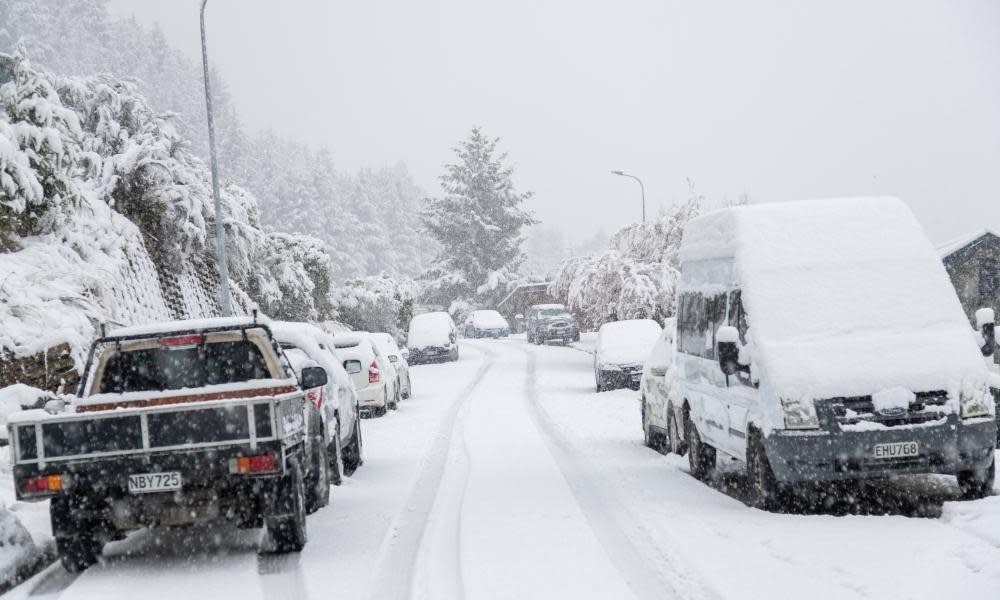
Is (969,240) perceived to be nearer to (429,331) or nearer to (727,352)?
(429,331)

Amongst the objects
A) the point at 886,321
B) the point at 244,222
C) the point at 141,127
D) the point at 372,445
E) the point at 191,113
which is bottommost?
the point at 372,445

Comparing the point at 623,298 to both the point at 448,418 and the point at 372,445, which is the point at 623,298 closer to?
the point at 448,418

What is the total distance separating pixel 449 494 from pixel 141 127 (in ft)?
47.6

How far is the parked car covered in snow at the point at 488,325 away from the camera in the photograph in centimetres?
5756

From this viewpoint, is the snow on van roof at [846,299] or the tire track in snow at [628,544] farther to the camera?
the snow on van roof at [846,299]

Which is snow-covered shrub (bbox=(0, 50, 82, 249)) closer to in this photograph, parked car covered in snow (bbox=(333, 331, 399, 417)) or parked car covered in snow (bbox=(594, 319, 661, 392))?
parked car covered in snow (bbox=(333, 331, 399, 417))

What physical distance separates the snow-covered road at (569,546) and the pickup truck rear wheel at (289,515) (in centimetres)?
12

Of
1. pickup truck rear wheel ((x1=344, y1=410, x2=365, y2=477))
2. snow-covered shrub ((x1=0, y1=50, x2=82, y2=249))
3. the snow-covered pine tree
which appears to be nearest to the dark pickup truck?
pickup truck rear wheel ((x1=344, y1=410, x2=365, y2=477))

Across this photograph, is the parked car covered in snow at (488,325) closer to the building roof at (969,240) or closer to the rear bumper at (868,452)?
the building roof at (969,240)

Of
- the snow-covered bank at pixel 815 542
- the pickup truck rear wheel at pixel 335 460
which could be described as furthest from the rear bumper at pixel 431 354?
the snow-covered bank at pixel 815 542

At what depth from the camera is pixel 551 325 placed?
1865 inches

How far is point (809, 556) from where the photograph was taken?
6328 millimetres

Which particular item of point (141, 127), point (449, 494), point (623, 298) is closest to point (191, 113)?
point (623, 298)

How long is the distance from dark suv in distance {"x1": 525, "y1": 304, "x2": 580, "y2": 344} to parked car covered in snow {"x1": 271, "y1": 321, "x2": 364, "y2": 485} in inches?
1390
